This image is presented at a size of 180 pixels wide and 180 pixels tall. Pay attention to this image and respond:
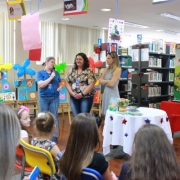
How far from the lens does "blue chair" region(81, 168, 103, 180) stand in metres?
1.60

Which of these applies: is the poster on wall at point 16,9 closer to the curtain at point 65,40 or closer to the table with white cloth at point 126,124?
the table with white cloth at point 126,124

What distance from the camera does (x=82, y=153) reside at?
5.82 feet

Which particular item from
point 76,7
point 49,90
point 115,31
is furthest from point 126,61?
point 76,7

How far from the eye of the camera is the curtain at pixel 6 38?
701 cm

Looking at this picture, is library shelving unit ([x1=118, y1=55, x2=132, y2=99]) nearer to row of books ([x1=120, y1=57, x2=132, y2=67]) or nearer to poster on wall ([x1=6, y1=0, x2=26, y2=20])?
row of books ([x1=120, y1=57, x2=132, y2=67])

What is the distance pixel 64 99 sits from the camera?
6.89 metres

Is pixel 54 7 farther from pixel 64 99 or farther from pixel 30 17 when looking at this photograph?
pixel 30 17

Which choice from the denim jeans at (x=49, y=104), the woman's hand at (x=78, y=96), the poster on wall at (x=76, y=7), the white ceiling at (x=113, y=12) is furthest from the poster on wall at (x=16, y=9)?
the white ceiling at (x=113, y=12)

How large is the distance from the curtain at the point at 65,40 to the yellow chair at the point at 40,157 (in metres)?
5.67

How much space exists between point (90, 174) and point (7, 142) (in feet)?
2.80

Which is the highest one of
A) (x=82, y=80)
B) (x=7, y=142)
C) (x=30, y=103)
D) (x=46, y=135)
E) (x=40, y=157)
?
(x=82, y=80)

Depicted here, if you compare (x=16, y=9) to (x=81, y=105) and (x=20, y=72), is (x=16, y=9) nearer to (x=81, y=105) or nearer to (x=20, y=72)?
(x=81, y=105)

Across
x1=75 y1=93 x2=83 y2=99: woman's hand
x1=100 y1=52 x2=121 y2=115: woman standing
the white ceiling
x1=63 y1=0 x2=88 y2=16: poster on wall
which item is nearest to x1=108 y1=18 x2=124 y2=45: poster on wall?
x1=100 y1=52 x2=121 y2=115: woman standing

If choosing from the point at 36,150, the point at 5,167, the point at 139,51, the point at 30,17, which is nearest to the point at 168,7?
the point at 139,51
